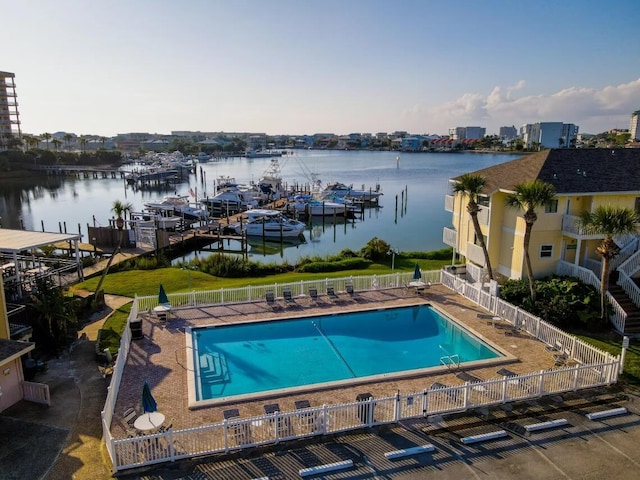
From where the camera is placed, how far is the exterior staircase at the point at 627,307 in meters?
19.4

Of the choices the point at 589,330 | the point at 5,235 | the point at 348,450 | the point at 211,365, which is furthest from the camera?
the point at 5,235

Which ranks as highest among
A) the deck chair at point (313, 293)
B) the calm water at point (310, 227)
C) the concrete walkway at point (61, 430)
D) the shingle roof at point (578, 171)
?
the shingle roof at point (578, 171)

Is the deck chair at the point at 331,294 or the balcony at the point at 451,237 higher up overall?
the balcony at the point at 451,237

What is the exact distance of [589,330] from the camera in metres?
19.9

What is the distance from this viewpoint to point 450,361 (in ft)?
55.4

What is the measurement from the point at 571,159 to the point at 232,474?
2305 cm

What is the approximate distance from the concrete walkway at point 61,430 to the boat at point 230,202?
50.9 metres

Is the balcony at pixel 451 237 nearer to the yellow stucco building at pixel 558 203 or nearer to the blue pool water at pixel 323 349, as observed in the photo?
the yellow stucco building at pixel 558 203

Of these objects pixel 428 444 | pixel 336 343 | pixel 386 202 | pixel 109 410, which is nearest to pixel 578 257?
pixel 336 343

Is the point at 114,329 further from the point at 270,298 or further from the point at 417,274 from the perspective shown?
the point at 417,274

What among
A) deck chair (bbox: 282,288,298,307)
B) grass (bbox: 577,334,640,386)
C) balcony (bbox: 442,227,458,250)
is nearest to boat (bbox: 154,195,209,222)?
balcony (bbox: 442,227,458,250)

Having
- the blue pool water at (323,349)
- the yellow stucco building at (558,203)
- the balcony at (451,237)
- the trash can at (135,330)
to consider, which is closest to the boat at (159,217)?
the balcony at (451,237)

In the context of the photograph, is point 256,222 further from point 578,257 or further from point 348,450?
point 348,450

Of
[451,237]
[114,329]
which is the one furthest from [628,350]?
[114,329]
